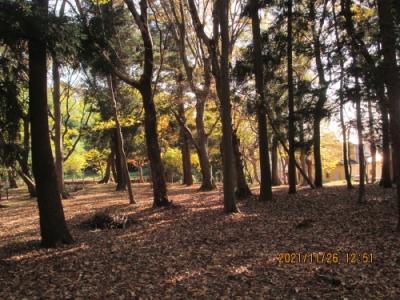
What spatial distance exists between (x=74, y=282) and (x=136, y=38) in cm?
1488

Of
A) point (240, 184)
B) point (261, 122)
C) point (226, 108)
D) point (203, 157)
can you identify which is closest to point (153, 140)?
point (226, 108)

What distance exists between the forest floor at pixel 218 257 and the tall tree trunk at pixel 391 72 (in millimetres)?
1654

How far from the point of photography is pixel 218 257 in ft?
22.7

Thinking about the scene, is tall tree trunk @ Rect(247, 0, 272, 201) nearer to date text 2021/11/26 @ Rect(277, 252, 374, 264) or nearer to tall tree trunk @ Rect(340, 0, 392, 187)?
tall tree trunk @ Rect(340, 0, 392, 187)

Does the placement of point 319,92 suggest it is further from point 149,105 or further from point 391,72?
point 149,105

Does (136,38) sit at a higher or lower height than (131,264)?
higher

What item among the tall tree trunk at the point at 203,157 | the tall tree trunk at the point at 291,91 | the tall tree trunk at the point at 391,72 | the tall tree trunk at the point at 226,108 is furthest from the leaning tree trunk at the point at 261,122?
the tall tree trunk at the point at 203,157

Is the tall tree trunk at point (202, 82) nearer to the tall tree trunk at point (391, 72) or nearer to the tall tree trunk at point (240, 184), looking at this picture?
the tall tree trunk at point (240, 184)

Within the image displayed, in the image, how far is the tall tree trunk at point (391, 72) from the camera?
24.2 feet

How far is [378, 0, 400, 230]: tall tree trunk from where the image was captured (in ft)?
24.2

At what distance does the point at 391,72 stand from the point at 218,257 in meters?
4.57

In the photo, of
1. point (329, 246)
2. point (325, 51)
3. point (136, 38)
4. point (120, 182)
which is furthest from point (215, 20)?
point (120, 182)

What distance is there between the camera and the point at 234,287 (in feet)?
17.7

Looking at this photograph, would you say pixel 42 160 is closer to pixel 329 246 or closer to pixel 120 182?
pixel 329 246
